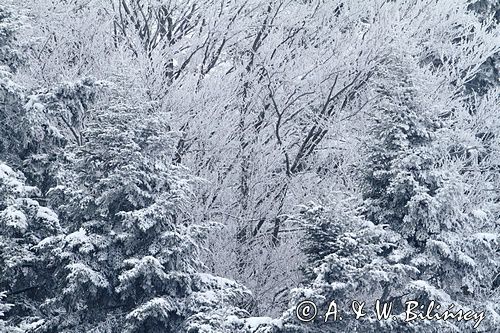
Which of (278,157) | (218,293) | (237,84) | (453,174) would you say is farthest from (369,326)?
(237,84)

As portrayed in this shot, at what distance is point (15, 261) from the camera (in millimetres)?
9172

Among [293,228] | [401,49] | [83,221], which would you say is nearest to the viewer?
[83,221]

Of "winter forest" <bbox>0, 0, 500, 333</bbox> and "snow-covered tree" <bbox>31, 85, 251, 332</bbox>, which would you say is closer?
"snow-covered tree" <bbox>31, 85, 251, 332</bbox>

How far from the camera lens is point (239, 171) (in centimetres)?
1354

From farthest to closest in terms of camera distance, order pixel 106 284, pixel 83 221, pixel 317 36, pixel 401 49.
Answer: pixel 317 36 < pixel 401 49 < pixel 83 221 < pixel 106 284

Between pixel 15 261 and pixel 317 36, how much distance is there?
27.0ft

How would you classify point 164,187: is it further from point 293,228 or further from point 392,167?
point 293,228

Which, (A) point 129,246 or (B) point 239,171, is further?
(B) point 239,171

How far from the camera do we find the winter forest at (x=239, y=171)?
8.54m

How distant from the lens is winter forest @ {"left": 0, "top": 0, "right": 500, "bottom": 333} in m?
8.54

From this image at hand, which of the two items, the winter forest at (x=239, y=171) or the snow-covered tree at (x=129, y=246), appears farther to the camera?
the winter forest at (x=239, y=171)

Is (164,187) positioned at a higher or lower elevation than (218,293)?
higher

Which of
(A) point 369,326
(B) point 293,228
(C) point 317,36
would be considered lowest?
(B) point 293,228

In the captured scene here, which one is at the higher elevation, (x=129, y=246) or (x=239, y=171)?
(x=129, y=246)
